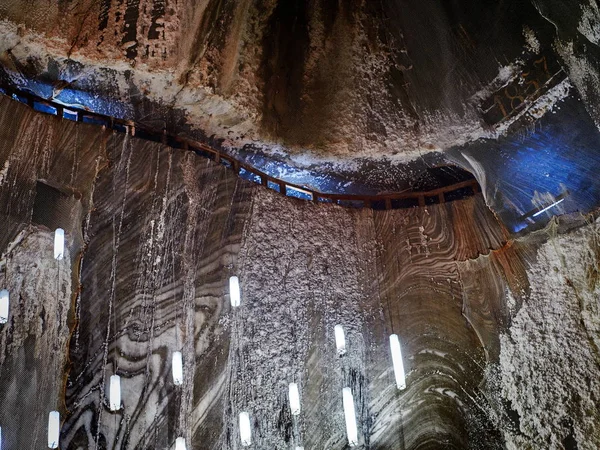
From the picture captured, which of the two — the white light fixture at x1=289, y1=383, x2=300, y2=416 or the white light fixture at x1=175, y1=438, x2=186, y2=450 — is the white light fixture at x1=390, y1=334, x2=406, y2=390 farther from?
the white light fixture at x1=175, y1=438, x2=186, y2=450

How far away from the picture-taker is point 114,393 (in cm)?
467

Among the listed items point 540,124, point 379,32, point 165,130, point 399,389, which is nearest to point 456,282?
point 399,389

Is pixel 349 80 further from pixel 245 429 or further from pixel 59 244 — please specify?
pixel 245 429

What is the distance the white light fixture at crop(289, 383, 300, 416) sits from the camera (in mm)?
5625

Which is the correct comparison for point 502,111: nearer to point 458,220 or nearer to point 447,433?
point 458,220

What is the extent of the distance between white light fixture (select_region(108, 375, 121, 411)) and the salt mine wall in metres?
0.09

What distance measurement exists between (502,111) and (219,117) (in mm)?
3221

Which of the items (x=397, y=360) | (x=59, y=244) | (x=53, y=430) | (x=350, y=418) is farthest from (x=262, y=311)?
(x=53, y=430)

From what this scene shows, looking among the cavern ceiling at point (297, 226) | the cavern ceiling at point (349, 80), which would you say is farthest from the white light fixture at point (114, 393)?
the cavern ceiling at point (349, 80)

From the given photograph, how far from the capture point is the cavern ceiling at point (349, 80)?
5191 millimetres

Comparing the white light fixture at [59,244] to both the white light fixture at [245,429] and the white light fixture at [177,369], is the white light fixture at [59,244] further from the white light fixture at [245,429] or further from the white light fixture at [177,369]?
the white light fixture at [245,429]

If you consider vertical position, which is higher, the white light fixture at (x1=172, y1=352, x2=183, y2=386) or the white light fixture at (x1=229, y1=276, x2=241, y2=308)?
the white light fixture at (x1=229, y1=276, x2=241, y2=308)

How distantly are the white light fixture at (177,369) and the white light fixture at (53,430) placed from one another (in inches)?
44.1

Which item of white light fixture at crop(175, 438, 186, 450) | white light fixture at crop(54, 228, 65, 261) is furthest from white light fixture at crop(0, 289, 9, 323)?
white light fixture at crop(175, 438, 186, 450)
